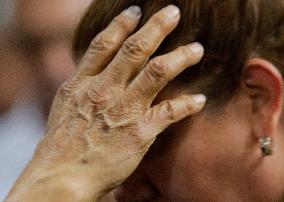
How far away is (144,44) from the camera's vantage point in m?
1.09

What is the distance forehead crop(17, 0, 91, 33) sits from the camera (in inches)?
74.1

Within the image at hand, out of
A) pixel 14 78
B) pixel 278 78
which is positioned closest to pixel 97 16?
pixel 278 78

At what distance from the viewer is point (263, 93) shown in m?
1.10

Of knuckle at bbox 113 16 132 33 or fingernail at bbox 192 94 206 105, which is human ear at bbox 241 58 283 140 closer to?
fingernail at bbox 192 94 206 105

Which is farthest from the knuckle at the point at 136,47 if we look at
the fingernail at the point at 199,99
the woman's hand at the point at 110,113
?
the fingernail at the point at 199,99

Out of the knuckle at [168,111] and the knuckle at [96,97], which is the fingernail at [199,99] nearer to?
the knuckle at [168,111]

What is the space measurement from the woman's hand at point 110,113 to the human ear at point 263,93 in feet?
0.26

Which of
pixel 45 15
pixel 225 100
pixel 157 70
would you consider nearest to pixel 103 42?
pixel 157 70

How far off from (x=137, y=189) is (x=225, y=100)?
0.26m

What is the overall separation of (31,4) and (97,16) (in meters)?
0.77

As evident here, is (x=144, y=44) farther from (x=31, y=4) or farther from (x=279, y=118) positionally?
(x=31, y=4)

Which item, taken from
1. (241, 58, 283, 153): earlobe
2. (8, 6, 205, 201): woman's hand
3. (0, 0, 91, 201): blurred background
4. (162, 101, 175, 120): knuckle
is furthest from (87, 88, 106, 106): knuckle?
(0, 0, 91, 201): blurred background

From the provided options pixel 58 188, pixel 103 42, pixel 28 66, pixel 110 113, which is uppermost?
pixel 103 42

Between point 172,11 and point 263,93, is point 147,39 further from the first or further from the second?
point 263,93
